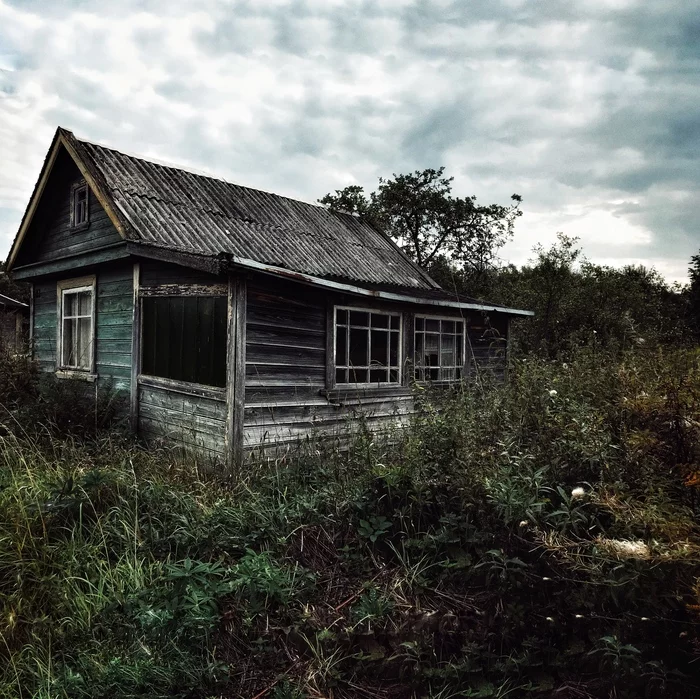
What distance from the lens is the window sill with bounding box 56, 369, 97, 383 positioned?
9.03 metres

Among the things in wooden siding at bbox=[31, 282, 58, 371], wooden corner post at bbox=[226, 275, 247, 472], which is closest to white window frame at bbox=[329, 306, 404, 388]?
wooden corner post at bbox=[226, 275, 247, 472]

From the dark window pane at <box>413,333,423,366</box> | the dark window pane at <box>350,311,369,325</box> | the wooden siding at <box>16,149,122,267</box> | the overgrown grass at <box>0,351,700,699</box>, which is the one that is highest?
the wooden siding at <box>16,149,122,267</box>

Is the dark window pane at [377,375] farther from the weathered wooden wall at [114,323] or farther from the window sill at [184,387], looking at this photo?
the weathered wooden wall at [114,323]

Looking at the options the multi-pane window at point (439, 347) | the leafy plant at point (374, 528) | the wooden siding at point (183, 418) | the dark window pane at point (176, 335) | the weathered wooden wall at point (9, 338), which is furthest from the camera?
the multi-pane window at point (439, 347)

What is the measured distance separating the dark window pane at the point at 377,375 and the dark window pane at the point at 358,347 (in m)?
0.24

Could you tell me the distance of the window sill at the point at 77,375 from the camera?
9031mm

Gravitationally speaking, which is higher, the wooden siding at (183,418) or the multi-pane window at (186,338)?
the multi-pane window at (186,338)

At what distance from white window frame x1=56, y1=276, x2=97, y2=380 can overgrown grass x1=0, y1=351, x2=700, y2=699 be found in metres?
5.71

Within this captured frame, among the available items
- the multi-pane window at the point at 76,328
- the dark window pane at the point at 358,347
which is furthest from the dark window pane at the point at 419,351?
the multi-pane window at the point at 76,328

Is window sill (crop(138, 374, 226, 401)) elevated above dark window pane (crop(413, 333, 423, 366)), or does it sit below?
below

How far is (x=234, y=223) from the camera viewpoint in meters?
10.1

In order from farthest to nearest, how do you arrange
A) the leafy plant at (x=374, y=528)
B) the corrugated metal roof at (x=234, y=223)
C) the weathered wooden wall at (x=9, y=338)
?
the weathered wooden wall at (x=9, y=338)
the corrugated metal roof at (x=234, y=223)
the leafy plant at (x=374, y=528)

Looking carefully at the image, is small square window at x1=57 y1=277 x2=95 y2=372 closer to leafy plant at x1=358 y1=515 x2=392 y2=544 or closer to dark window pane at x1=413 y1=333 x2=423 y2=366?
dark window pane at x1=413 y1=333 x2=423 y2=366

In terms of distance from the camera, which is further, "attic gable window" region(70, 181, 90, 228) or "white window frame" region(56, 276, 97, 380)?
"attic gable window" region(70, 181, 90, 228)
